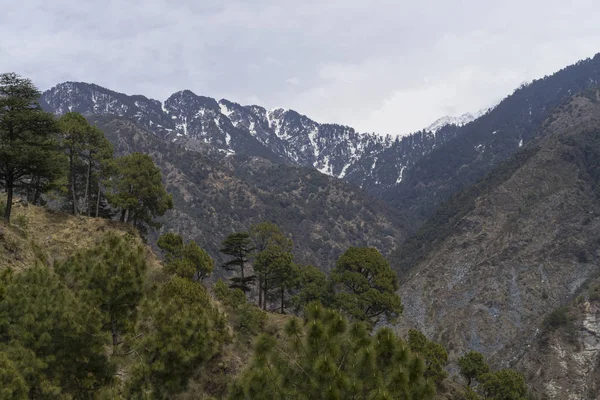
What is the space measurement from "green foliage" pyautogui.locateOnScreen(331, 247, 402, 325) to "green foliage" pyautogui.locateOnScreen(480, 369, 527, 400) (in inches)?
825

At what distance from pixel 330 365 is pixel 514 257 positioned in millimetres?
138314

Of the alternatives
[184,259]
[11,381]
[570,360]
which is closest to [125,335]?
[11,381]

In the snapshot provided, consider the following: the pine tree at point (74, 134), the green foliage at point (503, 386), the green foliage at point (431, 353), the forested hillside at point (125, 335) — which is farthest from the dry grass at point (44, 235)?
the green foliage at point (503, 386)

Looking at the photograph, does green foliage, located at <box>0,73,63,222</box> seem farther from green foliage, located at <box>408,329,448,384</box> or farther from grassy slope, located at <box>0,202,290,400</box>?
green foliage, located at <box>408,329,448,384</box>

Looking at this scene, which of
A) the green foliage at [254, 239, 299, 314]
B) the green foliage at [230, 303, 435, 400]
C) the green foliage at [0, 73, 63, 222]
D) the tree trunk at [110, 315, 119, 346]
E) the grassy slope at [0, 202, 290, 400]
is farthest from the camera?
the green foliage at [254, 239, 299, 314]

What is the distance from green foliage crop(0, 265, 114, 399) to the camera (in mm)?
13391

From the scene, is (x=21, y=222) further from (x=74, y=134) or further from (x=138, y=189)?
(x=74, y=134)

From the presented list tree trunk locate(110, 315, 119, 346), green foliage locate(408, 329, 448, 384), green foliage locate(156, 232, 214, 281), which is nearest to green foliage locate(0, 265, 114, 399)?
tree trunk locate(110, 315, 119, 346)

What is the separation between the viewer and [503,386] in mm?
48656

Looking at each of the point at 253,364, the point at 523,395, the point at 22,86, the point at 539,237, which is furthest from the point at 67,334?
the point at 539,237

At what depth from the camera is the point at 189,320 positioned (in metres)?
15.7

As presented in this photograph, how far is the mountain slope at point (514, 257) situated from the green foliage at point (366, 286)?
7226cm

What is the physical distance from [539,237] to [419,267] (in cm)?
4104

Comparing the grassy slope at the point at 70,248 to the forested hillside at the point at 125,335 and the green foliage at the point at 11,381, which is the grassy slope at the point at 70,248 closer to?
the forested hillside at the point at 125,335
